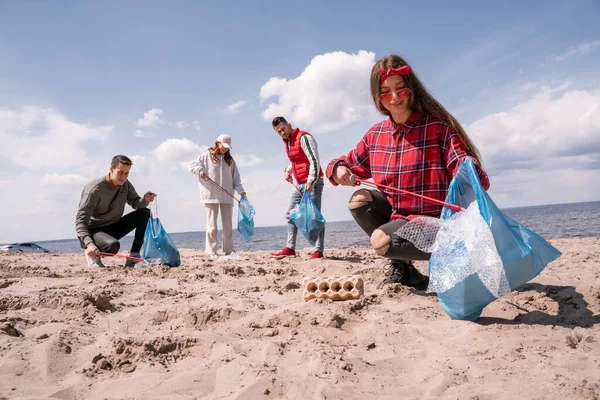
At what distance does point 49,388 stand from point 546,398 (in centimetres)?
173

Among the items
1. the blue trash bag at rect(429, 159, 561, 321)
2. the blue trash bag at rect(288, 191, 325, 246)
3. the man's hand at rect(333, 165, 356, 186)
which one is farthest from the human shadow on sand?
the blue trash bag at rect(288, 191, 325, 246)

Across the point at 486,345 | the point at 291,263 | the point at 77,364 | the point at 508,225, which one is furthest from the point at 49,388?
the point at 291,263

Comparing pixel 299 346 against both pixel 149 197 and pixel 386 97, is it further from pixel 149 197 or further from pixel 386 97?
pixel 149 197

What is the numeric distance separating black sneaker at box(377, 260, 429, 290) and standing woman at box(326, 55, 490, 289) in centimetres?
42

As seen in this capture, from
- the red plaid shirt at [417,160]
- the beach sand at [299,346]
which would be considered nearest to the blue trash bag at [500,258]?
the beach sand at [299,346]

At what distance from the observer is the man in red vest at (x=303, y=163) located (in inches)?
186

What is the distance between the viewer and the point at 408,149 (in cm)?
263

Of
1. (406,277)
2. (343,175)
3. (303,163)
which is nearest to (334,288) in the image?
(406,277)

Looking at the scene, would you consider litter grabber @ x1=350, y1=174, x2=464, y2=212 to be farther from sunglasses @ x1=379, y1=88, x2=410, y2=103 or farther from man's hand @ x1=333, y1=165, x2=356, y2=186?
sunglasses @ x1=379, y1=88, x2=410, y2=103

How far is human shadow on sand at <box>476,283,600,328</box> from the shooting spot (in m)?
2.04

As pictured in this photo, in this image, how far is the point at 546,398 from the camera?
1.26 metres

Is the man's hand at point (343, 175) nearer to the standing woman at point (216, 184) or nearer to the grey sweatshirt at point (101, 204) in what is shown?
the standing woman at point (216, 184)

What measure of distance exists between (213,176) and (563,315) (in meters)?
4.31

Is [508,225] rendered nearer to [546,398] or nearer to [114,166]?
[546,398]
